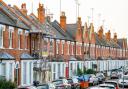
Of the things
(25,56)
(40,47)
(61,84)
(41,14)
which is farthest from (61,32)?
(61,84)

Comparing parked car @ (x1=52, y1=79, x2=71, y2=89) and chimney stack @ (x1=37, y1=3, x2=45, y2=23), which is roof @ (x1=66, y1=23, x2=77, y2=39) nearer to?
chimney stack @ (x1=37, y1=3, x2=45, y2=23)

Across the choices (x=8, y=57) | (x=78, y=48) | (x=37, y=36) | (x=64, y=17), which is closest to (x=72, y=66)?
(x=78, y=48)

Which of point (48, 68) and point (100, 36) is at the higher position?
point (100, 36)

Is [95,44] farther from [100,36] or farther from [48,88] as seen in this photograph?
[48,88]

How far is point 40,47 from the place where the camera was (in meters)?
52.1

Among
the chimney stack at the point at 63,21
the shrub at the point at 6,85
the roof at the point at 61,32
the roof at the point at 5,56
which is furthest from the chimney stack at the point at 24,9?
the shrub at the point at 6,85

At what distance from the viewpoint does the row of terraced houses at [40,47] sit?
42875 millimetres

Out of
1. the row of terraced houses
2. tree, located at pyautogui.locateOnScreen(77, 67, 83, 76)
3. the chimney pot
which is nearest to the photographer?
the row of terraced houses

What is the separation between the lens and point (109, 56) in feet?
338

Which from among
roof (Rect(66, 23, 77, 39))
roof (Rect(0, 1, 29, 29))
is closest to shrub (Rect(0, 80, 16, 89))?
roof (Rect(0, 1, 29, 29))

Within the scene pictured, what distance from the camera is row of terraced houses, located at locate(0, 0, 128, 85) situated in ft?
141

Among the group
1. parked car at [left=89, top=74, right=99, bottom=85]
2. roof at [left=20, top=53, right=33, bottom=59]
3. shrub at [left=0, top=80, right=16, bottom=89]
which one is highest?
roof at [left=20, top=53, right=33, bottom=59]

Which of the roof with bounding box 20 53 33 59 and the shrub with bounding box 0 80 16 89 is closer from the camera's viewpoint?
the shrub with bounding box 0 80 16 89

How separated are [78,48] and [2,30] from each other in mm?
32358
